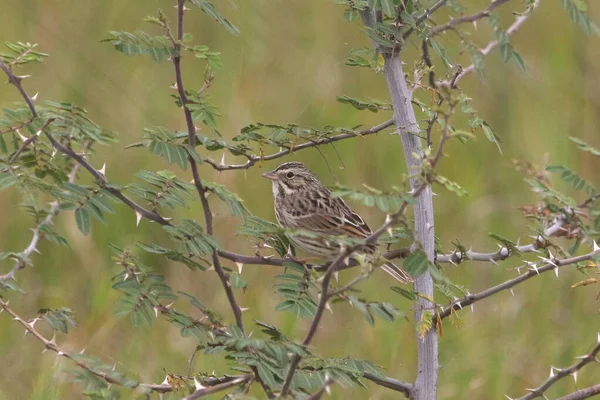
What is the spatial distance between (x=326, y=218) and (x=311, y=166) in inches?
85.1

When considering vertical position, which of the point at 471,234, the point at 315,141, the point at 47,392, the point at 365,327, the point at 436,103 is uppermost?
the point at 471,234

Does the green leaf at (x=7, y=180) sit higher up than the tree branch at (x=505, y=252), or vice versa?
the tree branch at (x=505, y=252)

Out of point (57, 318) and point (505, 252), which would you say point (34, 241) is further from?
point (505, 252)

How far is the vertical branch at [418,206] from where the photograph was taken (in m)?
4.32

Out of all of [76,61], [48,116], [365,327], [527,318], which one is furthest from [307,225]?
[76,61]

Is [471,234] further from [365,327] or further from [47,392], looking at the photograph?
[47,392]

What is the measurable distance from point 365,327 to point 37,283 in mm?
2529

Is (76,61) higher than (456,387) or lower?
higher

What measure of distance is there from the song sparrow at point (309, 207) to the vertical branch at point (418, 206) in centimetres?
195

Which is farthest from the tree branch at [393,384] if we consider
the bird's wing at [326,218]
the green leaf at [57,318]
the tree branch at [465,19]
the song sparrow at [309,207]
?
the bird's wing at [326,218]

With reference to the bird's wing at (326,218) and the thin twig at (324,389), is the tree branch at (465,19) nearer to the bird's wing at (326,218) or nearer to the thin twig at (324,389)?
the thin twig at (324,389)

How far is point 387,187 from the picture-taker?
8867 millimetres

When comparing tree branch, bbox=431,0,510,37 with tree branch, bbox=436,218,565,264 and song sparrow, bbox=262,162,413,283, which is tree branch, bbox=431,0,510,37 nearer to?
tree branch, bbox=436,218,565,264

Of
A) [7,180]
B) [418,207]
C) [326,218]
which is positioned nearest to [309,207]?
[326,218]
